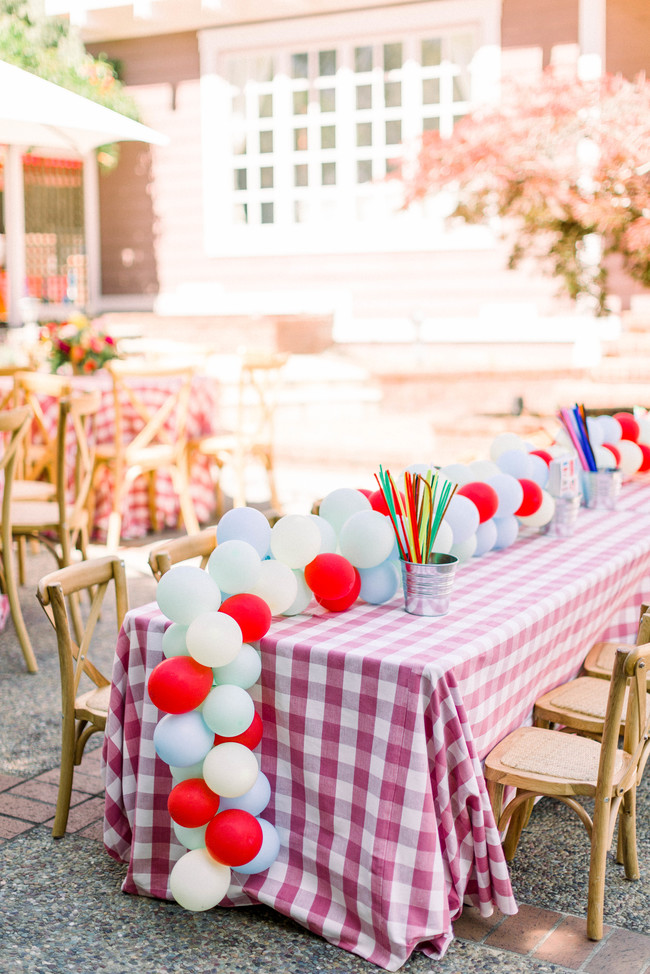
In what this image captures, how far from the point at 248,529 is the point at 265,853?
67 cm

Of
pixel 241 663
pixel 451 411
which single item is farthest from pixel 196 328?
pixel 241 663

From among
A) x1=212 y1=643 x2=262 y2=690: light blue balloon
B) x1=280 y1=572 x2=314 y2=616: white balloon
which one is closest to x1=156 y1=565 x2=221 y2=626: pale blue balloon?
x1=212 y1=643 x2=262 y2=690: light blue balloon

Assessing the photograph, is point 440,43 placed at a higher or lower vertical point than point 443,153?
higher

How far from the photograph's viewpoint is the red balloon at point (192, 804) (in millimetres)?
1986

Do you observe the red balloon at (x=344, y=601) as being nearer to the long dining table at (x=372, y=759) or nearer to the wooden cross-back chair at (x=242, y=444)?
the long dining table at (x=372, y=759)

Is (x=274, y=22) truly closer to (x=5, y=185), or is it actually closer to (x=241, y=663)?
(x=5, y=185)

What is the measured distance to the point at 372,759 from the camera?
1.95m

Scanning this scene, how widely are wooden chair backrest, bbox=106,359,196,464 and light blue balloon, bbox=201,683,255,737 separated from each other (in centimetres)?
331

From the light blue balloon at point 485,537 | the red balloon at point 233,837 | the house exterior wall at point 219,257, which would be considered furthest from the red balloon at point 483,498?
the house exterior wall at point 219,257

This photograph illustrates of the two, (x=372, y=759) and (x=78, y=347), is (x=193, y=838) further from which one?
(x=78, y=347)

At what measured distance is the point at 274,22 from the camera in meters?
9.57

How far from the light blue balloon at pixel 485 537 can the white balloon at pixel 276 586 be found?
71 cm

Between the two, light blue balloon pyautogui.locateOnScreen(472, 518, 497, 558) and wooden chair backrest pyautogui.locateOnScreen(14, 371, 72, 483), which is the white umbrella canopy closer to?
wooden chair backrest pyautogui.locateOnScreen(14, 371, 72, 483)

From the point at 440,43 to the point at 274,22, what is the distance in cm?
163
